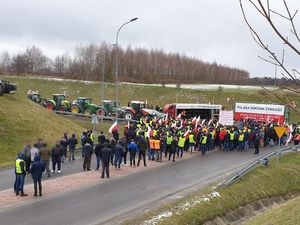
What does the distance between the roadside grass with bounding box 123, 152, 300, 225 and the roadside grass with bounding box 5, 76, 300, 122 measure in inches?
1489

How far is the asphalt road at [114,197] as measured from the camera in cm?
1462

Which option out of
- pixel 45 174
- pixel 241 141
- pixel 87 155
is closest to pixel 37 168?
pixel 45 174

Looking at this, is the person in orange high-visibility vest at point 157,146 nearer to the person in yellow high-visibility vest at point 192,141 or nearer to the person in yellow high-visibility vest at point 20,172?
the person in yellow high-visibility vest at point 192,141

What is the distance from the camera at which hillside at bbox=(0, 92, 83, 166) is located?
97.1ft

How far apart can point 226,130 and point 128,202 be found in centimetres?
1589

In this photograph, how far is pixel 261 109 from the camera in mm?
42594

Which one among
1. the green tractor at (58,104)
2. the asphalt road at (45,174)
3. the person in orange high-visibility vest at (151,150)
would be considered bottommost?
the asphalt road at (45,174)

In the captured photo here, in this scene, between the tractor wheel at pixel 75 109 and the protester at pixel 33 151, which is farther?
the tractor wheel at pixel 75 109

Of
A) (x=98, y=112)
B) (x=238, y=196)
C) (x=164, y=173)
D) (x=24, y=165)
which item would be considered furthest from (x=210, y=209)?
(x=98, y=112)

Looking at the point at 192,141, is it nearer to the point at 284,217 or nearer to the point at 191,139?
the point at 191,139

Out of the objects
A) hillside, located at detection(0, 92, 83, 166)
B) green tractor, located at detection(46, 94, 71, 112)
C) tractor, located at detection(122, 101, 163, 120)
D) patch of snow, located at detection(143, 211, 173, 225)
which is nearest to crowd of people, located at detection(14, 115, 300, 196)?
hillside, located at detection(0, 92, 83, 166)

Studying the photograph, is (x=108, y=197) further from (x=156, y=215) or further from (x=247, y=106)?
(x=247, y=106)

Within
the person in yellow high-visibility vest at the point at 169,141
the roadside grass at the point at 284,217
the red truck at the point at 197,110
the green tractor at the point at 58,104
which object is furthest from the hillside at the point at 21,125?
the roadside grass at the point at 284,217

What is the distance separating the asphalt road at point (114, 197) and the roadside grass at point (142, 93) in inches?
1634
